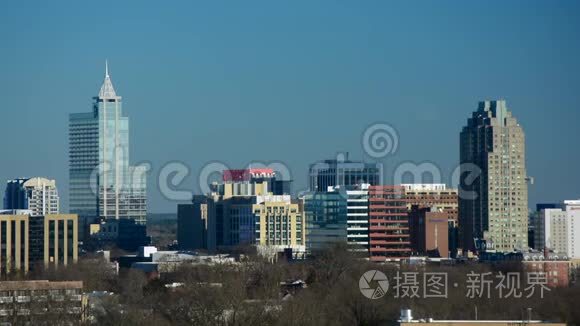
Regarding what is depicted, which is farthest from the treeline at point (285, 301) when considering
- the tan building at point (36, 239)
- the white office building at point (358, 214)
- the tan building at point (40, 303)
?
the white office building at point (358, 214)

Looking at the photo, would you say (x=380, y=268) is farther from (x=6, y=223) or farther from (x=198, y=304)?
(x=198, y=304)

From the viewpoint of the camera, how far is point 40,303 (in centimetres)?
4444

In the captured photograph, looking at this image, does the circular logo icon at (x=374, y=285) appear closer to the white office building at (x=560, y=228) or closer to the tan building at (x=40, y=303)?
the tan building at (x=40, y=303)

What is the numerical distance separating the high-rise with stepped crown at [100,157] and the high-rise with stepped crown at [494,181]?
109ft

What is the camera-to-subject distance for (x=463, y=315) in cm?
4462

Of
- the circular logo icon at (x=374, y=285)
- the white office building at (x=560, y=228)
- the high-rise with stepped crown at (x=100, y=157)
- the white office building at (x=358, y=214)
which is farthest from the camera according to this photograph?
the high-rise with stepped crown at (x=100, y=157)

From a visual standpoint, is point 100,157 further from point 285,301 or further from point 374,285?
point 285,301

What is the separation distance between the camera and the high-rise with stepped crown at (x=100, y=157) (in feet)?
456

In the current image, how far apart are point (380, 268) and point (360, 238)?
28.7 metres

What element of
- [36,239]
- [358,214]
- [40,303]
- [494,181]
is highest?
[494,181]

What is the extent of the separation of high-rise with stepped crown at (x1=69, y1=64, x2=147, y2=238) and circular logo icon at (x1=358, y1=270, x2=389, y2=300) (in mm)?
78143

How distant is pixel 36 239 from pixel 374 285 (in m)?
25.3

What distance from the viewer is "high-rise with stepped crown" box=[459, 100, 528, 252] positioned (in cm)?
10450

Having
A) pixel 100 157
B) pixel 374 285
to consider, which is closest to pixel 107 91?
pixel 100 157
